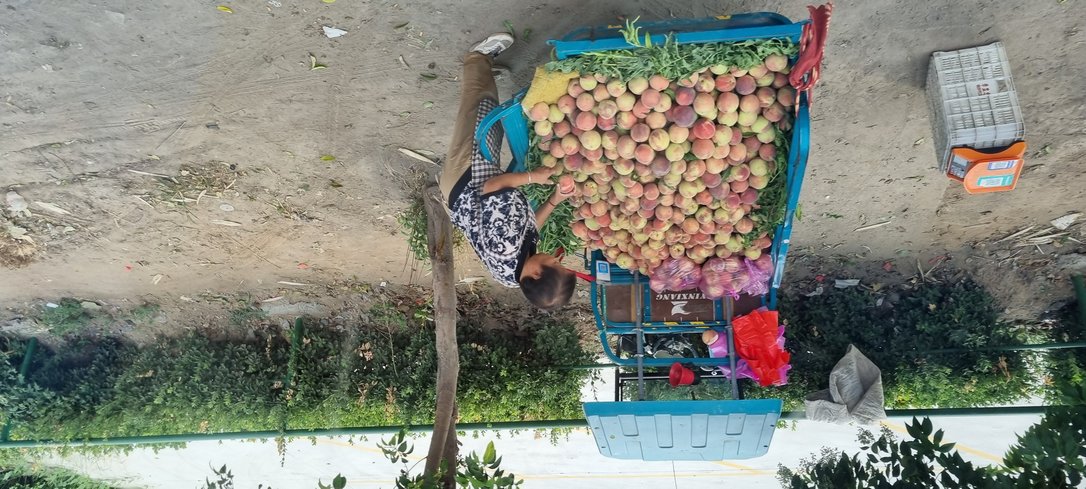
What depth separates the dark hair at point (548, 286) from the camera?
10.3ft

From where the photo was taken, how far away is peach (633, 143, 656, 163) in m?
3.03

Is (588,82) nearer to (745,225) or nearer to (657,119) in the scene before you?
(657,119)

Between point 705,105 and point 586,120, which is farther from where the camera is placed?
point 586,120

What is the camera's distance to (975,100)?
3.46 metres

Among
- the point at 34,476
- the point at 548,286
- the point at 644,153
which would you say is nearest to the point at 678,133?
the point at 644,153

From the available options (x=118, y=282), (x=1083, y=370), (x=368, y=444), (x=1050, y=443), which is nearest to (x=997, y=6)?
(x=1050, y=443)

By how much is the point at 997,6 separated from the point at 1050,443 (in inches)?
94.0

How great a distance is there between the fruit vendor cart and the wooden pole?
0.88 metres

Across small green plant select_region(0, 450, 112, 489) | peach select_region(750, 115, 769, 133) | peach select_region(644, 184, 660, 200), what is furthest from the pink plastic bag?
small green plant select_region(0, 450, 112, 489)

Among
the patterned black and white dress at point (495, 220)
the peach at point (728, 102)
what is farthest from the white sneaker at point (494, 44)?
the peach at point (728, 102)

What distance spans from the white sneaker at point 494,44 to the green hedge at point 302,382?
2418mm

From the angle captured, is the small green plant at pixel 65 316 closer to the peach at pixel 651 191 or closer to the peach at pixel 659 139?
the peach at pixel 651 191

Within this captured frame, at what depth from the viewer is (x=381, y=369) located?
5312 mm

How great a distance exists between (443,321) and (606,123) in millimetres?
1772
